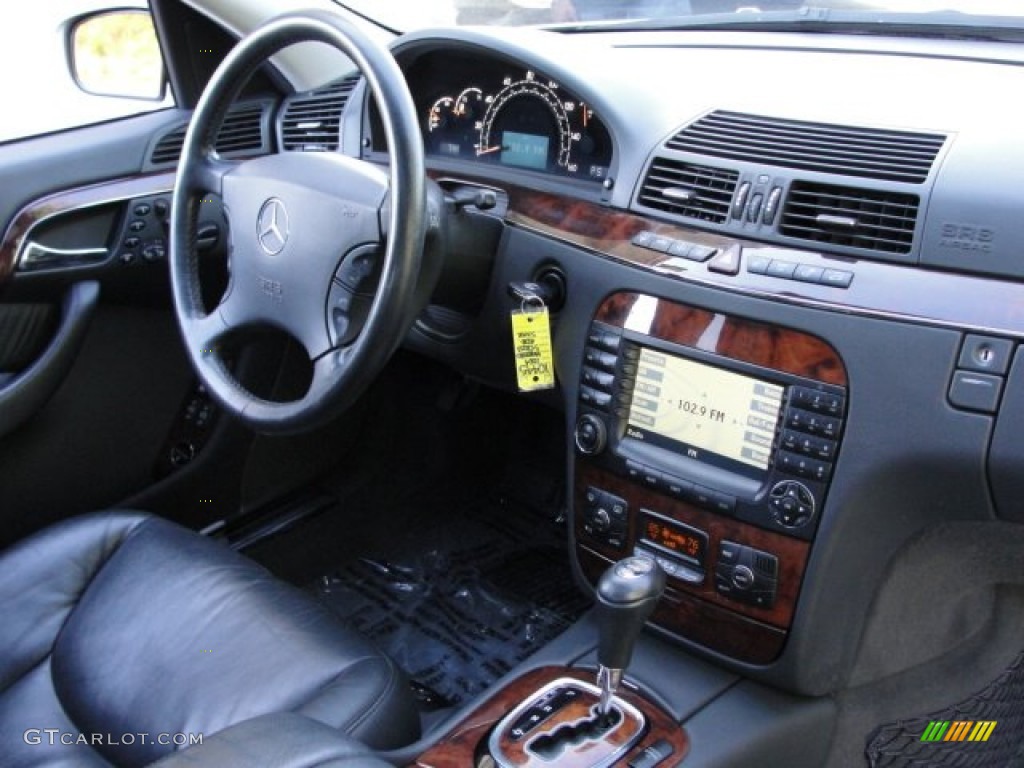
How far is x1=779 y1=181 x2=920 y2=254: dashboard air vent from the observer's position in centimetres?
128

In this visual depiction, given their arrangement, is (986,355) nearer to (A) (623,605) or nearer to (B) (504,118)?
(A) (623,605)

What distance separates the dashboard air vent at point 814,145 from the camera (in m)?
1.30

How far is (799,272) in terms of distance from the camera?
1.32 m

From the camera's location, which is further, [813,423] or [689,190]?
[689,190]

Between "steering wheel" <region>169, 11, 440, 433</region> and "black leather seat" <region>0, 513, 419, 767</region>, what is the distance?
25 centimetres

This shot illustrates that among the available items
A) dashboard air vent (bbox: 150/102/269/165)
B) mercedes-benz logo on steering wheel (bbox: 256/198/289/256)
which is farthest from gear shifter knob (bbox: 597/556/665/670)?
dashboard air vent (bbox: 150/102/269/165)

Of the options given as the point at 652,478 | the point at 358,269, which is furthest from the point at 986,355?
the point at 358,269

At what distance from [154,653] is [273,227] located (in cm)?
58

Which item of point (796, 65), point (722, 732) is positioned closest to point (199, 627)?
point (722, 732)

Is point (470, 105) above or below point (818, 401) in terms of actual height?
above

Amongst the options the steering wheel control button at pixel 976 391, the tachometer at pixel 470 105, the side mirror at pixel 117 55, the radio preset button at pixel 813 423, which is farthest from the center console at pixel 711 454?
the side mirror at pixel 117 55

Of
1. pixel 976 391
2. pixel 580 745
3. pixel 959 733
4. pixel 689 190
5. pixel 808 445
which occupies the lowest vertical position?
pixel 959 733

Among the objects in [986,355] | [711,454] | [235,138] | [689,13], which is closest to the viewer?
[986,355]

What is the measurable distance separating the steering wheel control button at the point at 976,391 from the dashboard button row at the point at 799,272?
6.6 inches
